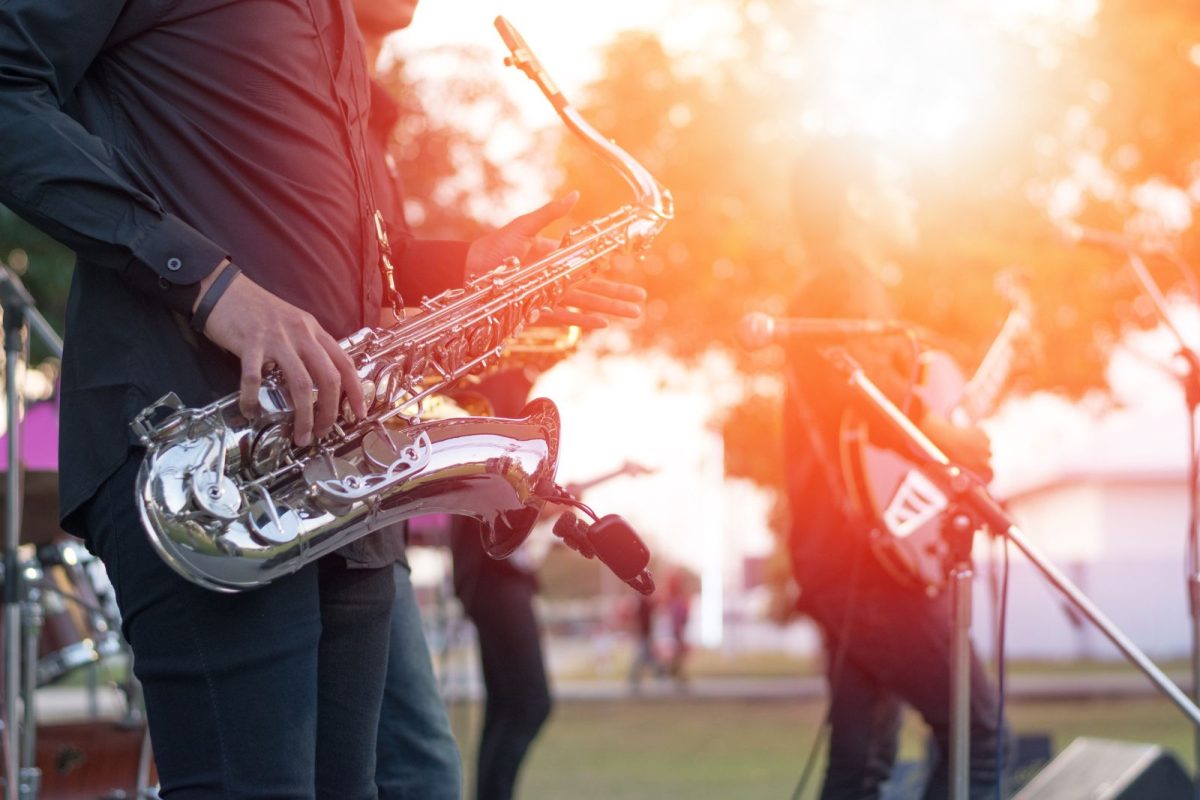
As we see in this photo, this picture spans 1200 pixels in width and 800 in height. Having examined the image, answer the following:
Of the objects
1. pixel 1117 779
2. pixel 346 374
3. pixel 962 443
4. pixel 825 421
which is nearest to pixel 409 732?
pixel 346 374

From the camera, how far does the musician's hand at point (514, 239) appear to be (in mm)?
2764

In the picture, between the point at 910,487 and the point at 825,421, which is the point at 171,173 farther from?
the point at 910,487

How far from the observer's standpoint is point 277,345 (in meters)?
2.03

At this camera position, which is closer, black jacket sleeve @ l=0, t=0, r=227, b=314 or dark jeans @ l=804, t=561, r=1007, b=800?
black jacket sleeve @ l=0, t=0, r=227, b=314

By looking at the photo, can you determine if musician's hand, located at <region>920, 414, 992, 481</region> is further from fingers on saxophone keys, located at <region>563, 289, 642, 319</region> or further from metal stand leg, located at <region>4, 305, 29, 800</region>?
metal stand leg, located at <region>4, 305, 29, 800</region>

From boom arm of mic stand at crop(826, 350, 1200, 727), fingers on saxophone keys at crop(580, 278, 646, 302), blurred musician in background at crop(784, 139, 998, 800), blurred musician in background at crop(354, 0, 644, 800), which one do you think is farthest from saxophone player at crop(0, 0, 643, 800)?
blurred musician in background at crop(784, 139, 998, 800)

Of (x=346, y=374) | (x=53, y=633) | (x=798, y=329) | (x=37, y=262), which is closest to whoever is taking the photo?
(x=346, y=374)

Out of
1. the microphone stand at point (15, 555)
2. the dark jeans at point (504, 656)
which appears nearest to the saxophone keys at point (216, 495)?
the microphone stand at point (15, 555)

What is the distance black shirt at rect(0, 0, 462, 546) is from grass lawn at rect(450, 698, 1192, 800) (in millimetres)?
6280

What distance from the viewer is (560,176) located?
53.6 feet

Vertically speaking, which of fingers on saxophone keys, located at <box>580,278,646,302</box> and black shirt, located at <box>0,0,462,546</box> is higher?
black shirt, located at <box>0,0,462,546</box>

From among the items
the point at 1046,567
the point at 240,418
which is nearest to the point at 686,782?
the point at 1046,567

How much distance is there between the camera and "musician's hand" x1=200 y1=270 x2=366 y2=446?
2027 millimetres

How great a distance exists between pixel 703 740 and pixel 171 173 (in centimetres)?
1168
